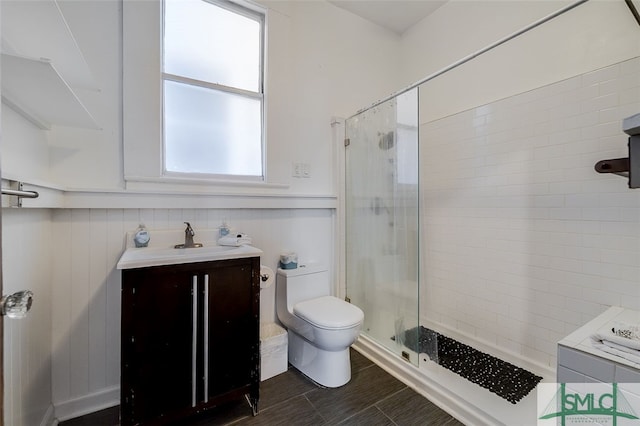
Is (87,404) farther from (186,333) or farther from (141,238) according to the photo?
(141,238)

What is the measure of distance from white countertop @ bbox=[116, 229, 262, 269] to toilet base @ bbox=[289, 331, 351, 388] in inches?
31.1

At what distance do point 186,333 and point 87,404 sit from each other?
2.59 ft

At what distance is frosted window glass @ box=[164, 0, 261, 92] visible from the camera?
178cm

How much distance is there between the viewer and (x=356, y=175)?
228 cm

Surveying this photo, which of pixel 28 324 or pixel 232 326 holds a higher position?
pixel 28 324

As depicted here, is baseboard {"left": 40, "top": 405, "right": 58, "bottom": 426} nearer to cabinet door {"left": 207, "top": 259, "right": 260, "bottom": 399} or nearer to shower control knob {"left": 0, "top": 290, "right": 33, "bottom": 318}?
cabinet door {"left": 207, "top": 259, "right": 260, "bottom": 399}

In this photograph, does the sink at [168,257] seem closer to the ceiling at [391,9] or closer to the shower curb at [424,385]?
the shower curb at [424,385]

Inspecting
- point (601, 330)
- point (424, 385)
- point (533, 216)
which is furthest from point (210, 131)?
point (601, 330)

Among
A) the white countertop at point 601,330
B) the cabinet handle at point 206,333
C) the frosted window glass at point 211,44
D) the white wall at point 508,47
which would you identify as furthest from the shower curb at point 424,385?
the frosted window glass at point 211,44

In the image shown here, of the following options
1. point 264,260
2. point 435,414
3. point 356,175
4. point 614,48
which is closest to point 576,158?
point 614,48

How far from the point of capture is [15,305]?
24.3 inches

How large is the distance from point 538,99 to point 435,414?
199cm

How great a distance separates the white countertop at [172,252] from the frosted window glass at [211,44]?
1037mm

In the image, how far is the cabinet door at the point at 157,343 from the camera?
1203mm
